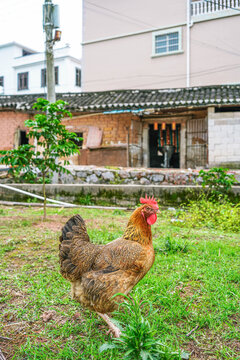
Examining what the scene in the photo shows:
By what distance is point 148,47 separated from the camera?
18031 millimetres

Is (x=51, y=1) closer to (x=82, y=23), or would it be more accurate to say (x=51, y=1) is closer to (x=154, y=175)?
(x=154, y=175)

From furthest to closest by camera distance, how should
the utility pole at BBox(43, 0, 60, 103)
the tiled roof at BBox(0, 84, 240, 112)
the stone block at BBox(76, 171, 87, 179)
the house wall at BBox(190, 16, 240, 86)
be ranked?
the house wall at BBox(190, 16, 240, 86) < the tiled roof at BBox(0, 84, 240, 112) < the stone block at BBox(76, 171, 87, 179) < the utility pole at BBox(43, 0, 60, 103)

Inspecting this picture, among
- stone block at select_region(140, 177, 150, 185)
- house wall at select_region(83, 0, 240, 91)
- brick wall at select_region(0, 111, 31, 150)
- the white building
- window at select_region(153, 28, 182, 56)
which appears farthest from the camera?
the white building

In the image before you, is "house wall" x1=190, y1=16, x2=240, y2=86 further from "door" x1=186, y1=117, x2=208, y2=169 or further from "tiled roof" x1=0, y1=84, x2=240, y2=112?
"door" x1=186, y1=117, x2=208, y2=169

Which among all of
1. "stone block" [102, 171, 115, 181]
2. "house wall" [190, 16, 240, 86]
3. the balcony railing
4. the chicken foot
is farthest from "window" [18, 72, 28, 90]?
the chicken foot

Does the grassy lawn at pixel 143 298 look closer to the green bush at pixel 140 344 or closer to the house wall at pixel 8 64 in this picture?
the green bush at pixel 140 344

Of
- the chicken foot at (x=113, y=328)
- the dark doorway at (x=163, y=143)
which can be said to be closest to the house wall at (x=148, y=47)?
the dark doorway at (x=163, y=143)

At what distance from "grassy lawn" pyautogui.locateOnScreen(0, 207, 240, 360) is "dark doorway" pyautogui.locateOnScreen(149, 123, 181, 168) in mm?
9863

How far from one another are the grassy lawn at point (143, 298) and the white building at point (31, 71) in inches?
1071

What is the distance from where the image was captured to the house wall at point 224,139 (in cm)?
1191

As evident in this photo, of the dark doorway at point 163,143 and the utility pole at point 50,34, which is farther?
the dark doorway at point 163,143

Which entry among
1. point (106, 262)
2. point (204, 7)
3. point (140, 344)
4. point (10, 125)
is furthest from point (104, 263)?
point (204, 7)

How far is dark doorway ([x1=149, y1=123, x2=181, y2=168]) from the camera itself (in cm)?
1420

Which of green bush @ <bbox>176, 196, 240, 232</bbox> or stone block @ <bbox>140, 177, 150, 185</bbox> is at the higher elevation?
stone block @ <bbox>140, 177, 150, 185</bbox>
